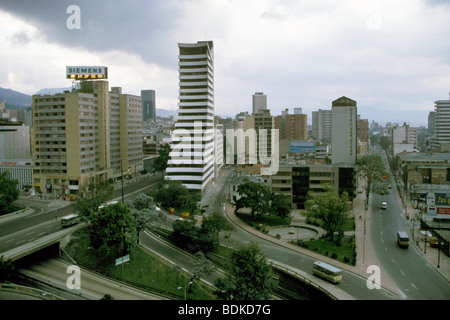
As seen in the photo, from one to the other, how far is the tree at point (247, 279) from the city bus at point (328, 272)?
19.0 ft

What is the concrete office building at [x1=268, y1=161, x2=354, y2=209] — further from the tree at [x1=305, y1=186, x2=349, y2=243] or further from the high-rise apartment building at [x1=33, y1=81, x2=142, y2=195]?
the high-rise apartment building at [x1=33, y1=81, x2=142, y2=195]

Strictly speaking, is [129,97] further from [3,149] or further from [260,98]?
[260,98]

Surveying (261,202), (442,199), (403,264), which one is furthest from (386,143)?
(403,264)

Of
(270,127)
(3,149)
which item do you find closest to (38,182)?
(3,149)

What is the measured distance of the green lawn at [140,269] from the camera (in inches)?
861

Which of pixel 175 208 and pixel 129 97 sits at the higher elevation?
pixel 129 97

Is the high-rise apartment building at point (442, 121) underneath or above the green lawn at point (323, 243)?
above

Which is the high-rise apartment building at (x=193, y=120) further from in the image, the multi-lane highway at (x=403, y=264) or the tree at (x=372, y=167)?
the multi-lane highway at (x=403, y=264)

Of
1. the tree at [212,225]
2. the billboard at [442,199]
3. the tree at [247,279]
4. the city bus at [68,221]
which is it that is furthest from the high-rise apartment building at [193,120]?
the tree at [247,279]

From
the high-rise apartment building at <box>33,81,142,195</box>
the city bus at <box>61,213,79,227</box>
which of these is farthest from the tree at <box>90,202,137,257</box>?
the high-rise apartment building at <box>33,81,142,195</box>

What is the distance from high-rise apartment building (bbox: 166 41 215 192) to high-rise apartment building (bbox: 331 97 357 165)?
20070 mm

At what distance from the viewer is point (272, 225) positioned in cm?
3778

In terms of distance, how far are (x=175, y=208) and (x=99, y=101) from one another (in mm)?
23691

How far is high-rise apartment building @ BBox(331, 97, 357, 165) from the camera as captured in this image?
174ft
